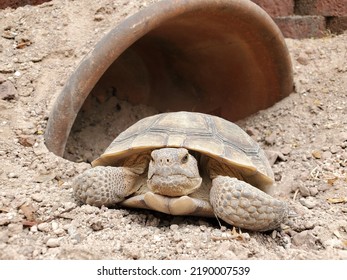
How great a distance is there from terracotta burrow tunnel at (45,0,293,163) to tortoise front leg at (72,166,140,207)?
2.50ft

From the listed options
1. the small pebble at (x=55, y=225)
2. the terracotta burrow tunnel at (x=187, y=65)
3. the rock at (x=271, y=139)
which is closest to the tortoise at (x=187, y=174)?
the small pebble at (x=55, y=225)

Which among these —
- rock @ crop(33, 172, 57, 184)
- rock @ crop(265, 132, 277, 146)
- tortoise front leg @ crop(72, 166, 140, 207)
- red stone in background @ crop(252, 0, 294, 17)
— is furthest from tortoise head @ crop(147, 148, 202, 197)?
red stone in background @ crop(252, 0, 294, 17)

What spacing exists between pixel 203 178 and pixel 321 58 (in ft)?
8.95

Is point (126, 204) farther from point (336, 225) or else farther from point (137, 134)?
point (336, 225)

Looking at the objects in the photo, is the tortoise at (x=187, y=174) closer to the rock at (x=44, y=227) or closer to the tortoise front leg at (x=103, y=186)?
the tortoise front leg at (x=103, y=186)

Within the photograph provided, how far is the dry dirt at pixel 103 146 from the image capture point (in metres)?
1.88

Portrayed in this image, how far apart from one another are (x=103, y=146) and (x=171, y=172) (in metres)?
2.11

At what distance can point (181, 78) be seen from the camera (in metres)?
4.87

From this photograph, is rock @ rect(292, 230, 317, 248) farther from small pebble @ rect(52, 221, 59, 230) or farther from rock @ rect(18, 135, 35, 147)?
rock @ rect(18, 135, 35, 147)

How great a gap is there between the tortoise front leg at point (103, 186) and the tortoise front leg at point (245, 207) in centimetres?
54

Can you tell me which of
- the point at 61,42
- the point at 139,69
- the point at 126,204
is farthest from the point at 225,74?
the point at 126,204

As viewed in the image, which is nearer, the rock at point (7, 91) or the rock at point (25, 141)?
the rock at point (25, 141)

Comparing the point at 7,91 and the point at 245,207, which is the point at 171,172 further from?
the point at 7,91

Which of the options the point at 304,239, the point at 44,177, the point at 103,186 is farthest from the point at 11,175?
the point at 304,239
